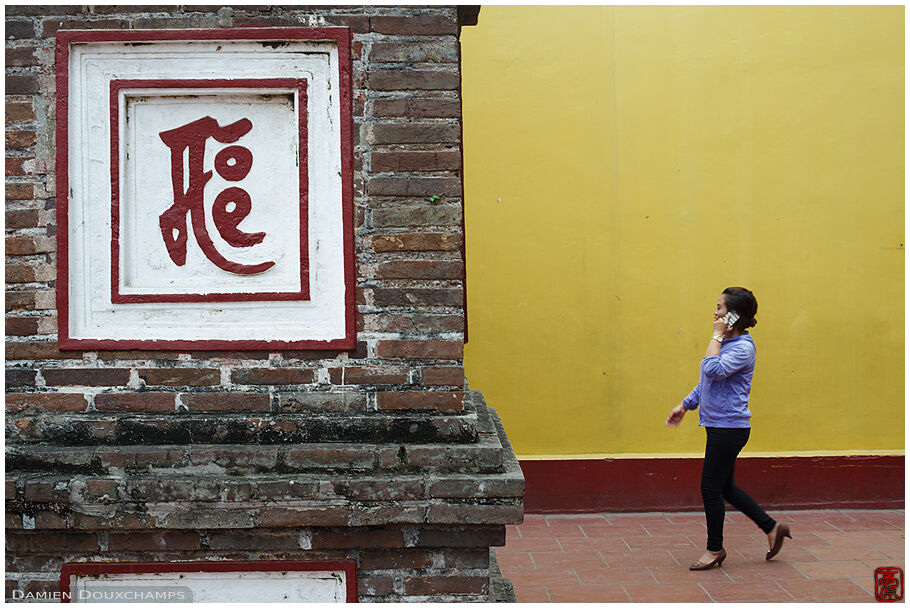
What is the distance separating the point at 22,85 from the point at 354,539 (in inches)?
66.3

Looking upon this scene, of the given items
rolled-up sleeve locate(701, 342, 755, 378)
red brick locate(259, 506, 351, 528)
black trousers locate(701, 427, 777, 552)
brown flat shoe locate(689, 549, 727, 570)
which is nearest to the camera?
red brick locate(259, 506, 351, 528)

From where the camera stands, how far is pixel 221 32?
2.36 m

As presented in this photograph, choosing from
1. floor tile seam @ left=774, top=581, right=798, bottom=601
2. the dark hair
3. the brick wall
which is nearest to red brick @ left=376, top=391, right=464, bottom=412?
the brick wall

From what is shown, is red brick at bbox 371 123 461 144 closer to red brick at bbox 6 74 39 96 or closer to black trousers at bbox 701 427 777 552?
red brick at bbox 6 74 39 96

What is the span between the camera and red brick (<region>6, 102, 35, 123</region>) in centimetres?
235

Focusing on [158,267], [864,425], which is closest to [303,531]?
[158,267]

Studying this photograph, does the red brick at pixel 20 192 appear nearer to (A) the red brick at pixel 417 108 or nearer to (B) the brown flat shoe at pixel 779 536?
(A) the red brick at pixel 417 108

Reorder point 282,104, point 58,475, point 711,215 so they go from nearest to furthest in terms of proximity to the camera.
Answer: point 58,475 < point 282,104 < point 711,215

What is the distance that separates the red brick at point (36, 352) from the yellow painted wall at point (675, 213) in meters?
3.42

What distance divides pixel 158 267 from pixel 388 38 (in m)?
0.99

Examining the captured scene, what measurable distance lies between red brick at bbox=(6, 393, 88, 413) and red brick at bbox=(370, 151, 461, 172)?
3.80 feet

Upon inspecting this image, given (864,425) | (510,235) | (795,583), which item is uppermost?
(510,235)

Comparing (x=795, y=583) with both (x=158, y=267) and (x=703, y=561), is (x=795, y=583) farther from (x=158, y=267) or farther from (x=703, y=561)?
(x=158, y=267)

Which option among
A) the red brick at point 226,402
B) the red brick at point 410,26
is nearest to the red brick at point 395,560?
the red brick at point 226,402
